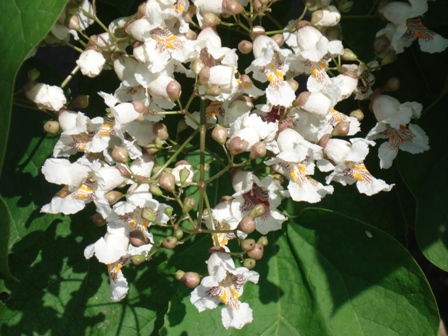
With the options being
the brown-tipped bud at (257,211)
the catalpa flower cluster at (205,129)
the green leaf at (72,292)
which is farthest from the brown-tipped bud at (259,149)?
the green leaf at (72,292)

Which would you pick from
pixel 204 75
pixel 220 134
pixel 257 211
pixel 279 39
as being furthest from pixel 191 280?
pixel 279 39

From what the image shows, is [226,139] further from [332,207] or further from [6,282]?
[6,282]

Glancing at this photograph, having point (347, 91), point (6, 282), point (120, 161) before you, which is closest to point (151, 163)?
point (120, 161)

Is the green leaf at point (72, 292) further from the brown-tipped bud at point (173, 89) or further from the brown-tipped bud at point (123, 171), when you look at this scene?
the brown-tipped bud at point (173, 89)

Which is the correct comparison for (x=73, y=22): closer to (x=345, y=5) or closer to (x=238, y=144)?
(x=238, y=144)

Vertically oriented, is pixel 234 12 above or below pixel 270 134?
above

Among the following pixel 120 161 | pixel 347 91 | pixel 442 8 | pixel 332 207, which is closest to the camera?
pixel 120 161

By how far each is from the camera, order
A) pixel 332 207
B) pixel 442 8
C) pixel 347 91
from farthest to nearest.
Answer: pixel 332 207
pixel 442 8
pixel 347 91
